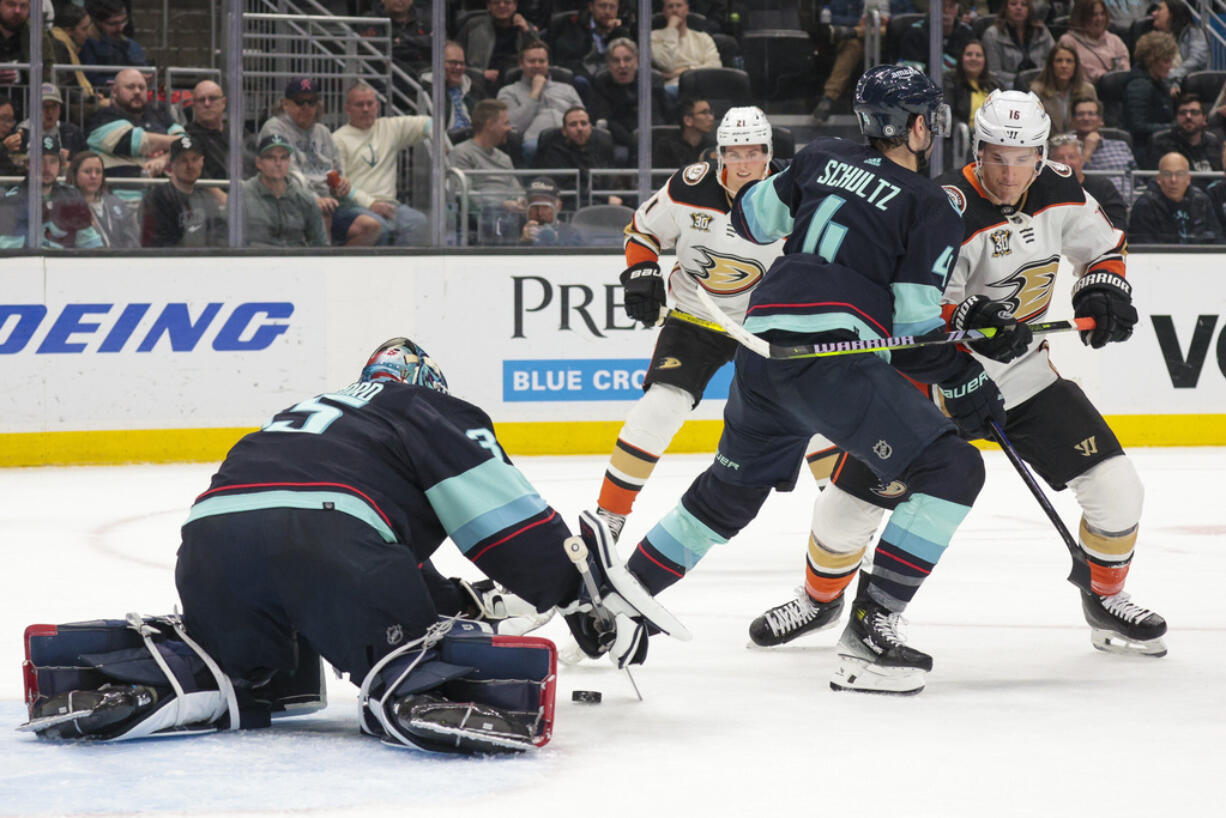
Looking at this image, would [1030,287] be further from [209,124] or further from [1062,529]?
[209,124]

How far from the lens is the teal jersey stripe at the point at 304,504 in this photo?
247cm

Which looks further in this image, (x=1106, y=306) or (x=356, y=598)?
(x=1106, y=306)

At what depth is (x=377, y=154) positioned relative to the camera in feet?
24.0

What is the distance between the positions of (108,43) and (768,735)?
550cm

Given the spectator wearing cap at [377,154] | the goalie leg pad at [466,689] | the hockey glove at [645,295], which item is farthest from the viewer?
the spectator wearing cap at [377,154]

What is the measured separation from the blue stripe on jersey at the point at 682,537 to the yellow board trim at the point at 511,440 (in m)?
4.06

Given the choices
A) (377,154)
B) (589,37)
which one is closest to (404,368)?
(377,154)

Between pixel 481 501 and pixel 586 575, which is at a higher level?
pixel 481 501

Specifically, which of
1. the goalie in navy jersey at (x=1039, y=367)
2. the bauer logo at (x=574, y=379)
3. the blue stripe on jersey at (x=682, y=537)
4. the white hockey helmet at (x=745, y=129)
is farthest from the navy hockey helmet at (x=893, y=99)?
the bauer logo at (x=574, y=379)

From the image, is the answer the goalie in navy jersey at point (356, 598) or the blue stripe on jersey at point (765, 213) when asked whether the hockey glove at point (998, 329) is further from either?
the goalie in navy jersey at point (356, 598)

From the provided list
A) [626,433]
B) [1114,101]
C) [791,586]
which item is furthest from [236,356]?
[1114,101]

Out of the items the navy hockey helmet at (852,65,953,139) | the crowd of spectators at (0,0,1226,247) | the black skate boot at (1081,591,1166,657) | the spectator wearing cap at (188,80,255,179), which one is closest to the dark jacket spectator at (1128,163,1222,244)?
the crowd of spectators at (0,0,1226,247)

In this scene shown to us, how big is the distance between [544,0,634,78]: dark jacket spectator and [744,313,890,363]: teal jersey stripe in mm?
4832

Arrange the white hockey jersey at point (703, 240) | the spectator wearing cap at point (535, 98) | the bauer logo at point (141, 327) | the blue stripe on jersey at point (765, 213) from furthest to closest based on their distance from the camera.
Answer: the spectator wearing cap at point (535, 98) → the bauer logo at point (141, 327) → the white hockey jersey at point (703, 240) → the blue stripe on jersey at point (765, 213)
